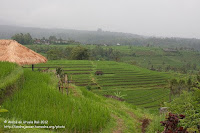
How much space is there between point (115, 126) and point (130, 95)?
120 feet

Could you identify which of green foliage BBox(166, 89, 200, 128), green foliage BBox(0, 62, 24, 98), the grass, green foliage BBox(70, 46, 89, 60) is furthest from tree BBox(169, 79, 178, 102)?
green foliage BBox(0, 62, 24, 98)

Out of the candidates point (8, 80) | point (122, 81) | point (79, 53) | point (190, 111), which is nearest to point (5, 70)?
point (8, 80)

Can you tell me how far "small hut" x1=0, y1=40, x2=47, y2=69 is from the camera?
9.42 meters

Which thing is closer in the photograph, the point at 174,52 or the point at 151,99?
the point at 151,99

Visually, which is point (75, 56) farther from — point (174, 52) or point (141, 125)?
point (174, 52)

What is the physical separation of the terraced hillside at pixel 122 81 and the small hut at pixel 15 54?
2728 centimetres

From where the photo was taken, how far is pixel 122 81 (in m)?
49.0

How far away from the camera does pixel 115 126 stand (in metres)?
6.05

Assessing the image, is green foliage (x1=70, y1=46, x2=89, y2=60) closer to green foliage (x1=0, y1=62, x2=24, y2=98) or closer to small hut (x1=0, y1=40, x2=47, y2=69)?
small hut (x1=0, y1=40, x2=47, y2=69)

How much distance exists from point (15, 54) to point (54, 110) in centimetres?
577

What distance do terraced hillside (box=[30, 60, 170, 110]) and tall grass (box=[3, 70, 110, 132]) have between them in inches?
1161

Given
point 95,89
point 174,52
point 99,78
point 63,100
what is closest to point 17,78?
point 63,100

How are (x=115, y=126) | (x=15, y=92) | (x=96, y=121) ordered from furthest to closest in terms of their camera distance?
(x=15, y=92)
(x=115, y=126)
(x=96, y=121)

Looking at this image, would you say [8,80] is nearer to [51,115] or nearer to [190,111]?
[51,115]
